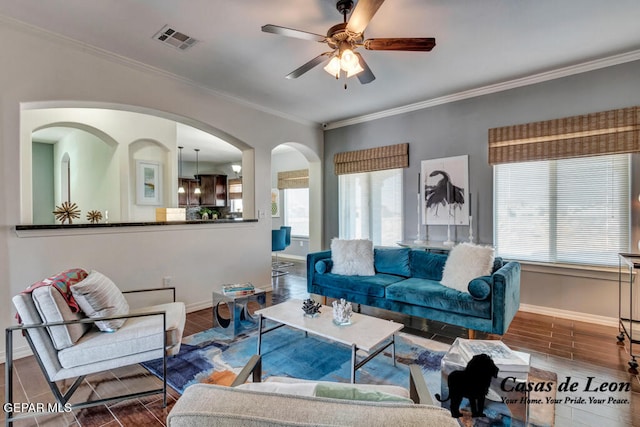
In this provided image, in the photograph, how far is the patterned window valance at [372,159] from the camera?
4723 mm

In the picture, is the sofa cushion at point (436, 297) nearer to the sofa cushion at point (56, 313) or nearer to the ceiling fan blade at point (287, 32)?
the ceiling fan blade at point (287, 32)

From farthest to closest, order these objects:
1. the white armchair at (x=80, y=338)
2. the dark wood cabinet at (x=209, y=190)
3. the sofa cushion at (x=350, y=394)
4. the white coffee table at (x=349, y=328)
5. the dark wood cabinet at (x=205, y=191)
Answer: the dark wood cabinet at (x=209, y=190) < the dark wood cabinet at (x=205, y=191) < the white coffee table at (x=349, y=328) < the white armchair at (x=80, y=338) < the sofa cushion at (x=350, y=394)

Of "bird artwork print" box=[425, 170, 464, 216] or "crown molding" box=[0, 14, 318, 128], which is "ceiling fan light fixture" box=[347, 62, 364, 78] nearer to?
"crown molding" box=[0, 14, 318, 128]

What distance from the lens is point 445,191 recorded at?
4.30 meters

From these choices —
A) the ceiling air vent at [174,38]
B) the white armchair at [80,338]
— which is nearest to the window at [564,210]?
the ceiling air vent at [174,38]

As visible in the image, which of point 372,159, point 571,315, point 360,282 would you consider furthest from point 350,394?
point 372,159

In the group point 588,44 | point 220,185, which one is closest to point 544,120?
point 588,44

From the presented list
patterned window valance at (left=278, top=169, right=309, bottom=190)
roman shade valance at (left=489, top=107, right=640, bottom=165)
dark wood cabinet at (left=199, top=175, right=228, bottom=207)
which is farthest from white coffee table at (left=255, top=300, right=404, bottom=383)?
dark wood cabinet at (left=199, top=175, right=228, bottom=207)

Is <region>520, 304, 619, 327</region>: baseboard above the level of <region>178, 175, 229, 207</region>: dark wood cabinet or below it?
below

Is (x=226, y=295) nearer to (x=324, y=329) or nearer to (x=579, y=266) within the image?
(x=324, y=329)

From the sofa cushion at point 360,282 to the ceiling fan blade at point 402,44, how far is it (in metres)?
2.28

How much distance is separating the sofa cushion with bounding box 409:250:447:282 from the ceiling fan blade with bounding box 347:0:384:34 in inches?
96.8

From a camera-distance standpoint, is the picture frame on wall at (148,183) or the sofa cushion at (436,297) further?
the picture frame on wall at (148,183)

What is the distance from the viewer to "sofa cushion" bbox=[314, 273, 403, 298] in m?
3.34
